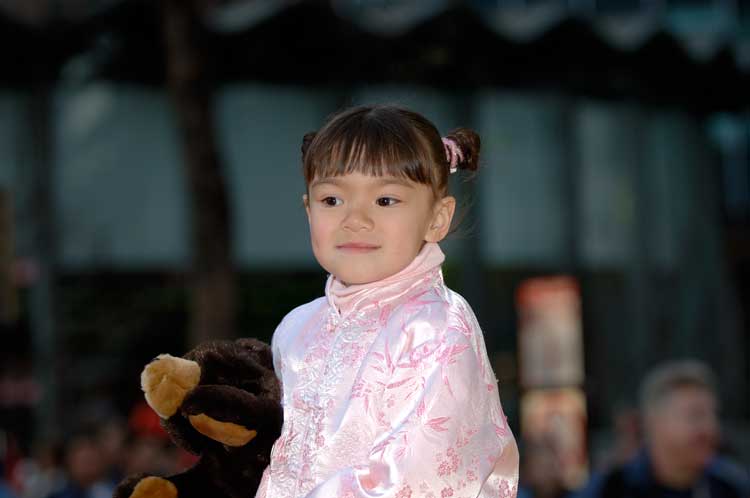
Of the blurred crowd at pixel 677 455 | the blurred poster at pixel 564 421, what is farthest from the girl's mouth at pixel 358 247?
the blurred poster at pixel 564 421

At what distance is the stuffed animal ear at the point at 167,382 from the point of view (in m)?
2.77

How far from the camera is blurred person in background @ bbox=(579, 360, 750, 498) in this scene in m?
5.42

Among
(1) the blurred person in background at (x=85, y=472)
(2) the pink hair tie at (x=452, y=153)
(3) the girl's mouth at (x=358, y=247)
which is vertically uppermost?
(2) the pink hair tie at (x=452, y=153)

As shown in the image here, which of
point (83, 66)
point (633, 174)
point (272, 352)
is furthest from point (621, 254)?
point (272, 352)

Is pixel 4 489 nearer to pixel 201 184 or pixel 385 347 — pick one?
pixel 201 184

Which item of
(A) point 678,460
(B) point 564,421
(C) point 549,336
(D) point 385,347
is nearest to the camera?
(D) point 385,347

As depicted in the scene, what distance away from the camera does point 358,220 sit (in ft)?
8.61

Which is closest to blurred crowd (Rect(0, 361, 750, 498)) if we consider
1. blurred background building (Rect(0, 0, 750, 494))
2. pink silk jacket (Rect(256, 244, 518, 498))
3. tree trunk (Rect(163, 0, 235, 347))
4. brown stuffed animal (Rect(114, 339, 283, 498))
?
brown stuffed animal (Rect(114, 339, 283, 498))

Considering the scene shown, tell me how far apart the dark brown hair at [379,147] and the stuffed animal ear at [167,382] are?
0.47 metres

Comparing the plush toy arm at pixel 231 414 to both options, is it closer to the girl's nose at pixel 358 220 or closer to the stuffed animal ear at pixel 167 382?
the stuffed animal ear at pixel 167 382

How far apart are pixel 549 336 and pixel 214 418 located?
11026 millimetres

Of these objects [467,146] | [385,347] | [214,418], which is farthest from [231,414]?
[467,146]

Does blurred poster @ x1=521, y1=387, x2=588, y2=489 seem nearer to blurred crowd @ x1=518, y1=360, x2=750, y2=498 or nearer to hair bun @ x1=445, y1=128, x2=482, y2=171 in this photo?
blurred crowd @ x1=518, y1=360, x2=750, y2=498

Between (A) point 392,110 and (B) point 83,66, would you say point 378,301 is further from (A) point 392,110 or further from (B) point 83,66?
(B) point 83,66
